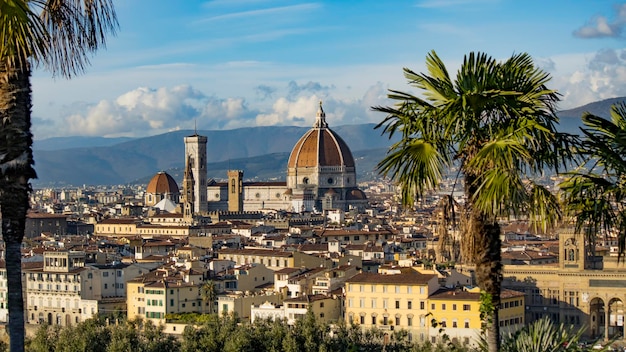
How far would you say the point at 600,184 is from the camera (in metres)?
9.21

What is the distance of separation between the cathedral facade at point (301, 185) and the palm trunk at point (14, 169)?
123 meters

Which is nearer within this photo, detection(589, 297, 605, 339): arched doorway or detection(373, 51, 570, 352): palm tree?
detection(373, 51, 570, 352): palm tree

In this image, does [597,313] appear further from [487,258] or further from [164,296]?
[487,258]

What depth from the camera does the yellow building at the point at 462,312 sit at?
4178cm

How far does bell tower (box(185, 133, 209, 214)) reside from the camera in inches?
5281

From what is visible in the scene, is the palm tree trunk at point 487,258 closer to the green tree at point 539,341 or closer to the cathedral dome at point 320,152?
the green tree at point 539,341

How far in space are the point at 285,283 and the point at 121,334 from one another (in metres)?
13.2

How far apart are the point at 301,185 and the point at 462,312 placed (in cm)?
9706

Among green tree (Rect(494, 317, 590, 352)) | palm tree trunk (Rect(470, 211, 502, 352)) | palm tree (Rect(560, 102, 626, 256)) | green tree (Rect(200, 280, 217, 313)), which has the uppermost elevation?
palm tree (Rect(560, 102, 626, 256))

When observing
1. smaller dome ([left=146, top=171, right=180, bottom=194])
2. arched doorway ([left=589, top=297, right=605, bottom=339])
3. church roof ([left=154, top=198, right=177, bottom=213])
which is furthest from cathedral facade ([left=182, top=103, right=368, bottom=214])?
arched doorway ([left=589, top=297, right=605, bottom=339])

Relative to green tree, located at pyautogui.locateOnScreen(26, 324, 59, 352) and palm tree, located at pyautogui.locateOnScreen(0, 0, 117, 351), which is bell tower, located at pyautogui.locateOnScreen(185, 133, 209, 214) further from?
palm tree, located at pyautogui.locateOnScreen(0, 0, 117, 351)

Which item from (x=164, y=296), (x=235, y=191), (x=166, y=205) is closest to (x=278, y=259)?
(x=164, y=296)

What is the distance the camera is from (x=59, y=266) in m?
55.2

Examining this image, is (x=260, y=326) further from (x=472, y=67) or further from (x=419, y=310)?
(x=472, y=67)
